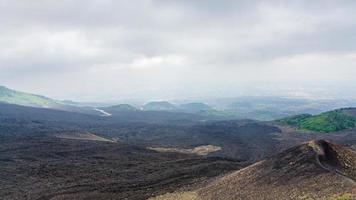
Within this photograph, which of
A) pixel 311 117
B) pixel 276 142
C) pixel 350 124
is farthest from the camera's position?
pixel 311 117

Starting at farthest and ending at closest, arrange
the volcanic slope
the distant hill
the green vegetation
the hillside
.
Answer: the distant hill
the hillside
the volcanic slope
the green vegetation

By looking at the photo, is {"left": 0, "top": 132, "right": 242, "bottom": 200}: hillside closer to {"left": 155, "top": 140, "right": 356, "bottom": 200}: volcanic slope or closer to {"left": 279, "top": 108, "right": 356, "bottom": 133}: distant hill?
{"left": 155, "top": 140, "right": 356, "bottom": 200}: volcanic slope

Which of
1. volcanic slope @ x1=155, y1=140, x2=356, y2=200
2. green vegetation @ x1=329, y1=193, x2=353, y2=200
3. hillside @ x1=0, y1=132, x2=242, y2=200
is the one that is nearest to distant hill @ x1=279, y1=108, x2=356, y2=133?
hillside @ x1=0, y1=132, x2=242, y2=200

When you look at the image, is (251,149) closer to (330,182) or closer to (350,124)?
(350,124)

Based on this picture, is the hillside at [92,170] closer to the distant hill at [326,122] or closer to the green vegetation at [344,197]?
the green vegetation at [344,197]

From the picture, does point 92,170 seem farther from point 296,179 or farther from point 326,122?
point 326,122

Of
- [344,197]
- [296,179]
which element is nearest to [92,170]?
[296,179]

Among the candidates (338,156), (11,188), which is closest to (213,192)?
(338,156)

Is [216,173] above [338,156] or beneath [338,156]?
beneath
